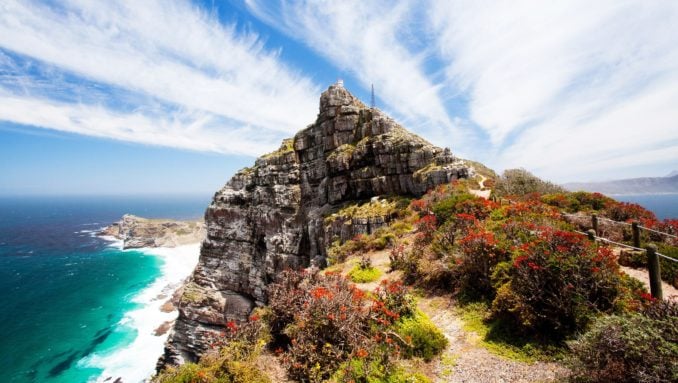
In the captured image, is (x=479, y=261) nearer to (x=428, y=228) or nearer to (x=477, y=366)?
(x=477, y=366)

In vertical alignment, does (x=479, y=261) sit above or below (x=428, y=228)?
below

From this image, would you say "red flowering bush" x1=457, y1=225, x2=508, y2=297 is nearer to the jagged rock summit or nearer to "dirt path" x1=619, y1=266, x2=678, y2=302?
"dirt path" x1=619, y1=266, x2=678, y2=302

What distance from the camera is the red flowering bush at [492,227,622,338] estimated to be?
7090mm

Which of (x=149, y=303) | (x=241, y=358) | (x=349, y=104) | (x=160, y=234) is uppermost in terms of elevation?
(x=349, y=104)

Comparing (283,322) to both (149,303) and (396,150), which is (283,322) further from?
(149,303)

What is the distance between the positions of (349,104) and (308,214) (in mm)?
16248

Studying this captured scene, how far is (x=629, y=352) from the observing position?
5039mm

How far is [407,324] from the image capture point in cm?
836

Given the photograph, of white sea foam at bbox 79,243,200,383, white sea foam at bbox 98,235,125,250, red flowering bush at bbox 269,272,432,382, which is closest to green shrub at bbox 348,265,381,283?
red flowering bush at bbox 269,272,432,382

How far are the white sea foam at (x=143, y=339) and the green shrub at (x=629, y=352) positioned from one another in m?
46.2

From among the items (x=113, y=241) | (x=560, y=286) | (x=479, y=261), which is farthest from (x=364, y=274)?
(x=113, y=241)

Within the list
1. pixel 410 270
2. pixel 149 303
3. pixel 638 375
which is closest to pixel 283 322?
pixel 410 270

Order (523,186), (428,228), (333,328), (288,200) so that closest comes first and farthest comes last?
(333,328) < (428,228) < (523,186) < (288,200)

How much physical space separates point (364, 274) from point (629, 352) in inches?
391
